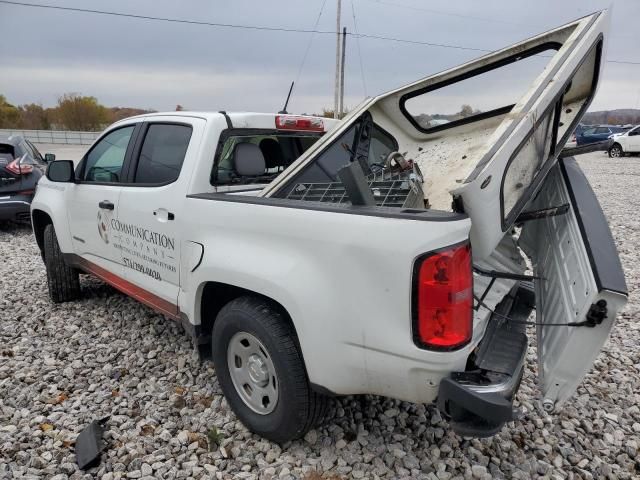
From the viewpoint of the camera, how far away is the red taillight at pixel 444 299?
1.85 meters

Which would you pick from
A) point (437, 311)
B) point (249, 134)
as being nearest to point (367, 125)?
point (249, 134)

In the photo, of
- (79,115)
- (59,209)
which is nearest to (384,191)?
(59,209)

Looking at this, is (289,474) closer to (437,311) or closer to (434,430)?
(434,430)

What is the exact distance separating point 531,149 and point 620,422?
181 cm

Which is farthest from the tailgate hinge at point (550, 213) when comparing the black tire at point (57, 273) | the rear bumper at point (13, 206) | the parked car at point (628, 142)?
the parked car at point (628, 142)

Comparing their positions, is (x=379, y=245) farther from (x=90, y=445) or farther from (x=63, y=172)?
(x=63, y=172)

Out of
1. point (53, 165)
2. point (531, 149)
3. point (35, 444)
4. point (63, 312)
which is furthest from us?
point (63, 312)

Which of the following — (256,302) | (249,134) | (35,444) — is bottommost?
(35,444)

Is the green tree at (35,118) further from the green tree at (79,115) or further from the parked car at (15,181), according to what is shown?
the parked car at (15,181)

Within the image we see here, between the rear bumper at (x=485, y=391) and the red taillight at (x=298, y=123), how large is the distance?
2042mm

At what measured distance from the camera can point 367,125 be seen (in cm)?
344

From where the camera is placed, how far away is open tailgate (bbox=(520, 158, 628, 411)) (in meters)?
1.86

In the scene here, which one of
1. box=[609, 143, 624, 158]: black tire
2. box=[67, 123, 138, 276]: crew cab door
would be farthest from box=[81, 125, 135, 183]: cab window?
box=[609, 143, 624, 158]: black tire

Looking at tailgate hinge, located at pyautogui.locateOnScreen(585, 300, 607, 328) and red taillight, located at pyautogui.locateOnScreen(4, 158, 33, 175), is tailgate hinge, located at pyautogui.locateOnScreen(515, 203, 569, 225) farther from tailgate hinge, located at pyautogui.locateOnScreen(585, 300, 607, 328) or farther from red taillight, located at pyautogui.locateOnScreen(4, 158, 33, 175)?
red taillight, located at pyautogui.locateOnScreen(4, 158, 33, 175)
